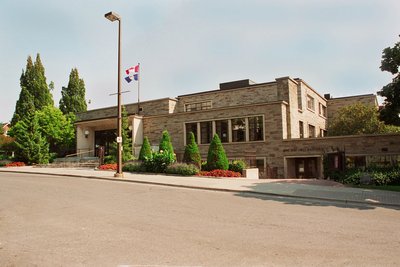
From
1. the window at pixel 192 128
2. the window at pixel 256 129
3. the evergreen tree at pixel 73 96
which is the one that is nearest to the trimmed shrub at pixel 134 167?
the window at pixel 192 128

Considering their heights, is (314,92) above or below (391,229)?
above

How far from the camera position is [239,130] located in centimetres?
Result: 2753

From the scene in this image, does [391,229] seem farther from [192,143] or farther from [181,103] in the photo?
[181,103]

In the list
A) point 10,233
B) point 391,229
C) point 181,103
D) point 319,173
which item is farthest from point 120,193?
point 181,103

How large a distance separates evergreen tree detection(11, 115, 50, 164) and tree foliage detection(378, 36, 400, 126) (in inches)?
1150

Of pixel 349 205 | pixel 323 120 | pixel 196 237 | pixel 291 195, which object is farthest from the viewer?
pixel 323 120

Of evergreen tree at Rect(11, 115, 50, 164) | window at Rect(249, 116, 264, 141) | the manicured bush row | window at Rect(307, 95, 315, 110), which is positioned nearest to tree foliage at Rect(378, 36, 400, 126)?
the manicured bush row

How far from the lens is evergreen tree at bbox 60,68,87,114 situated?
5012 cm

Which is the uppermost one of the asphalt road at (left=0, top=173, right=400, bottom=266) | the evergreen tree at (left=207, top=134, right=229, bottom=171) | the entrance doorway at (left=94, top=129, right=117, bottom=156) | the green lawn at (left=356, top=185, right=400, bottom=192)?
the entrance doorway at (left=94, top=129, right=117, bottom=156)

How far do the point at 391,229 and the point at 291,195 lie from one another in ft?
17.4

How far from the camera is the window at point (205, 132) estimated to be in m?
28.9

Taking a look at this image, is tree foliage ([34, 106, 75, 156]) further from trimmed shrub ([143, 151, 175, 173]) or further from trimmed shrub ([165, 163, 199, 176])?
trimmed shrub ([165, 163, 199, 176])

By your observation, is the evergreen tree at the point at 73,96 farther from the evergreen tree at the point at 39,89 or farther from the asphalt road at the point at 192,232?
the asphalt road at the point at 192,232

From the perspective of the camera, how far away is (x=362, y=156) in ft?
76.0
